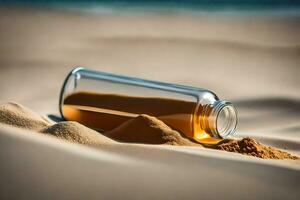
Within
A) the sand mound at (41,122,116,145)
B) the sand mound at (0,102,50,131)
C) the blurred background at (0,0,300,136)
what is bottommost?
the sand mound at (41,122,116,145)

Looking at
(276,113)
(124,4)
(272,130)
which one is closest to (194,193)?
(272,130)

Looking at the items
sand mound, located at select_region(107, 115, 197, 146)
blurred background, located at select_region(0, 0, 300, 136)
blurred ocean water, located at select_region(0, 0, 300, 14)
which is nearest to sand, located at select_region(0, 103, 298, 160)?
sand mound, located at select_region(107, 115, 197, 146)

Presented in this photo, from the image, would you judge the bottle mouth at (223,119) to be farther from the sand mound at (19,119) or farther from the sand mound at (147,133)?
the sand mound at (19,119)

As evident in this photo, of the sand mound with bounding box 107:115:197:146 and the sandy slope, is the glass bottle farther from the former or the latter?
the sandy slope

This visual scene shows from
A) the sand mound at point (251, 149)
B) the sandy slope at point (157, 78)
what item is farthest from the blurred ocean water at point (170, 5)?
the sand mound at point (251, 149)

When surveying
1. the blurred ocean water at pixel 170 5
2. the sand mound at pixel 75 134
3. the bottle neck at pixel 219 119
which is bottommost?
the sand mound at pixel 75 134

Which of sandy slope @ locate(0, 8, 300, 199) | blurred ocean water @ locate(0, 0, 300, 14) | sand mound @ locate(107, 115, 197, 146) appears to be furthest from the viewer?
blurred ocean water @ locate(0, 0, 300, 14)

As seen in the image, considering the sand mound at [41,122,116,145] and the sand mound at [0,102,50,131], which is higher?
the sand mound at [0,102,50,131]
